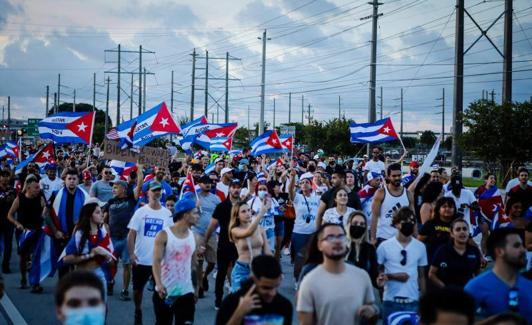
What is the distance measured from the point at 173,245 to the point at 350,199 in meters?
4.20

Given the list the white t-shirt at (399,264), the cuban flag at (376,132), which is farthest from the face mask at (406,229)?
the cuban flag at (376,132)

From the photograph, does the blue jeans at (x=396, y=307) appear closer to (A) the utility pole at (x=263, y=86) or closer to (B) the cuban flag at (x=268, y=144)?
(B) the cuban flag at (x=268, y=144)

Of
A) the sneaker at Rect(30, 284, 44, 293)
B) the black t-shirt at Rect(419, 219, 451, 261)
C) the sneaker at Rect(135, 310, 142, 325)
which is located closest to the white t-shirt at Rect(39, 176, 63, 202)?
the sneaker at Rect(30, 284, 44, 293)

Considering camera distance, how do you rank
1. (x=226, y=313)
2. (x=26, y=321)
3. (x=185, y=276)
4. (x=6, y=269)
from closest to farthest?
(x=226, y=313), (x=185, y=276), (x=26, y=321), (x=6, y=269)

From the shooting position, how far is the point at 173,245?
7.16 metres

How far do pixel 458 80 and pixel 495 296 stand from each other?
19885 mm

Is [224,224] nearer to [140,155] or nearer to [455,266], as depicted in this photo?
[140,155]

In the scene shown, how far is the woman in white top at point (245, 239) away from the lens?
26.3 ft

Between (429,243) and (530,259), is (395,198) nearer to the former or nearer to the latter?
(429,243)

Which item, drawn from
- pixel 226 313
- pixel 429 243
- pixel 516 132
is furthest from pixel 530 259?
pixel 516 132

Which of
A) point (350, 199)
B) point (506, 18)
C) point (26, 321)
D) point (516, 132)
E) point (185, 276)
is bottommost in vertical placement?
point (26, 321)

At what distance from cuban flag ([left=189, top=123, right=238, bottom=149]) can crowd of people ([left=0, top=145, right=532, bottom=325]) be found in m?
10.8

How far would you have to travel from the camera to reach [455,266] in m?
6.77

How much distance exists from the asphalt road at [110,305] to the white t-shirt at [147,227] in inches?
36.0
